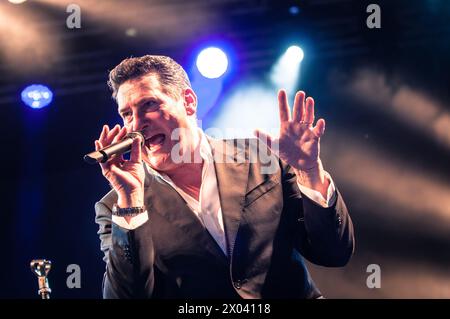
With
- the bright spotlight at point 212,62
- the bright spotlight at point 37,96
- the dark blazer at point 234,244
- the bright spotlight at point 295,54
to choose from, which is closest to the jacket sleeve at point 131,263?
the dark blazer at point 234,244

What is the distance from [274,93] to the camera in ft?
10.6

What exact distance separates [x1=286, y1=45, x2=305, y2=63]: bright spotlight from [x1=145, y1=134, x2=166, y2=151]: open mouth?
39.9 inches

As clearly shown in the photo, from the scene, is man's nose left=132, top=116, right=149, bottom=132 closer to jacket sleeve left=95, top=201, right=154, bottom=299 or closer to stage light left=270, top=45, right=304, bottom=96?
jacket sleeve left=95, top=201, right=154, bottom=299

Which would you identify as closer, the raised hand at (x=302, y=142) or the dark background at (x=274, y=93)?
the raised hand at (x=302, y=142)

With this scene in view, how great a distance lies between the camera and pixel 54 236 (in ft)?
10.4

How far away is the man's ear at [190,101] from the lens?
114 inches

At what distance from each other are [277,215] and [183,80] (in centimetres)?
91

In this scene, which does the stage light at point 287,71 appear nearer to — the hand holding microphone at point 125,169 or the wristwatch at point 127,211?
the hand holding microphone at point 125,169

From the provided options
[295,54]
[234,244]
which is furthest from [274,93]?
[234,244]

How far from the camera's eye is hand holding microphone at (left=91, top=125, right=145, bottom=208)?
225 centimetres

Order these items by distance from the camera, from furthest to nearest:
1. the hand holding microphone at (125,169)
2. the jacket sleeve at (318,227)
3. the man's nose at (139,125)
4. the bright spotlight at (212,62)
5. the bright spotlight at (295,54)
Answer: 1. the bright spotlight at (295,54)
2. the bright spotlight at (212,62)
3. the man's nose at (139,125)
4. the jacket sleeve at (318,227)
5. the hand holding microphone at (125,169)

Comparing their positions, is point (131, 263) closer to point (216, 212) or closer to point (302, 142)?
point (216, 212)

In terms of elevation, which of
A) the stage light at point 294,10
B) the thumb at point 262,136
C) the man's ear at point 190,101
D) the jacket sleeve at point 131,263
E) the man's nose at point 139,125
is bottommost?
the jacket sleeve at point 131,263
